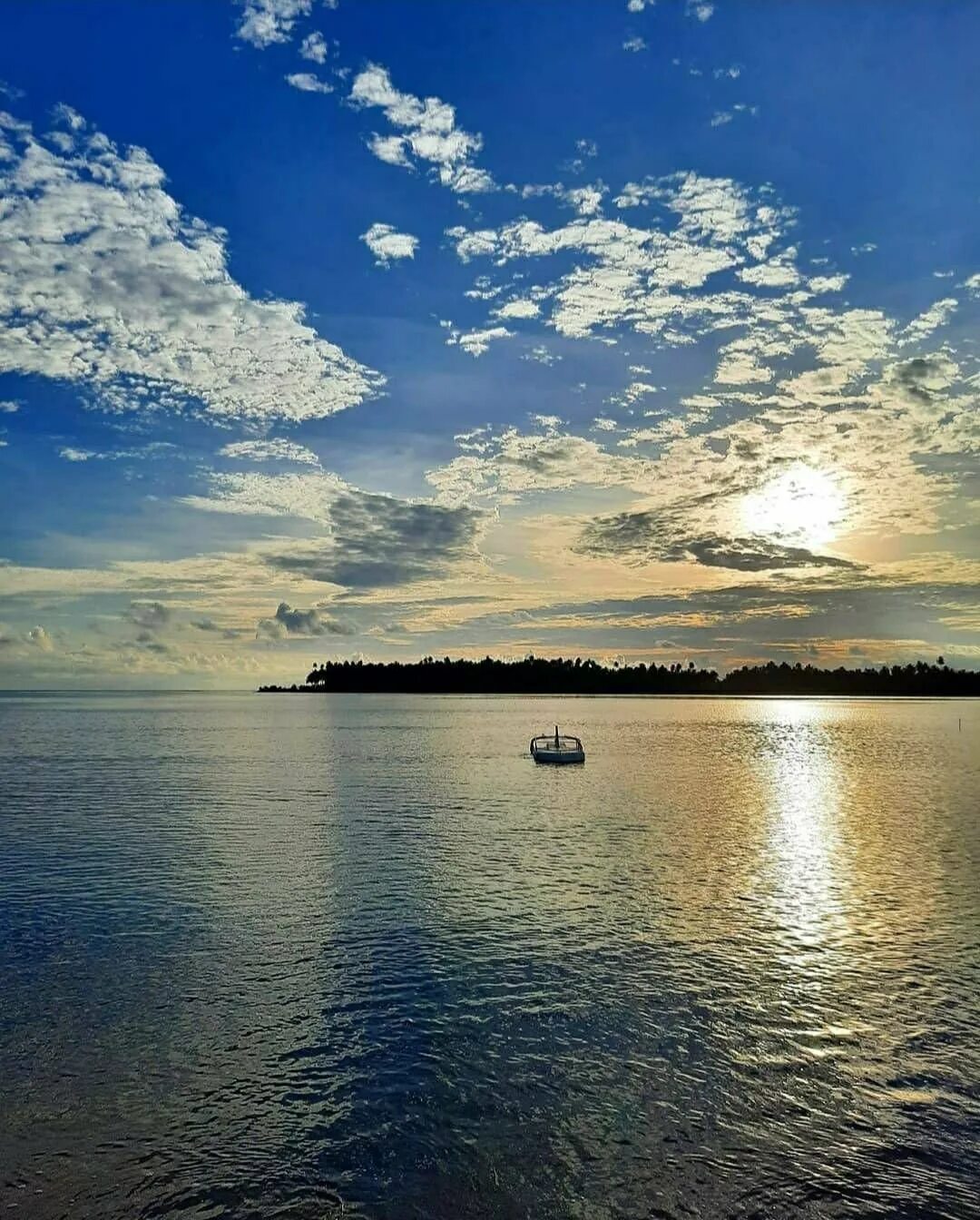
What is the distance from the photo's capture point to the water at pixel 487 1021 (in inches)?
605

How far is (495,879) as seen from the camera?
1532 inches

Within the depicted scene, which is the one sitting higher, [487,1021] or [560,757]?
[560,757]

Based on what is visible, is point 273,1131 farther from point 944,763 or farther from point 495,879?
point 944,763

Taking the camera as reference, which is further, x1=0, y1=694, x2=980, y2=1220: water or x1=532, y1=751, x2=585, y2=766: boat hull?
x1=532, y1=751, x2=585, y2=766: boat hull

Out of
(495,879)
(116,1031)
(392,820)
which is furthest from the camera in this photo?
(392,820)

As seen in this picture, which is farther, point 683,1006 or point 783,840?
point 783,840

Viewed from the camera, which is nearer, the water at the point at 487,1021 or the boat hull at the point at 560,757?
the water at the point at 487,1021

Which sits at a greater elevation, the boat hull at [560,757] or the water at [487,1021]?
the boat hull at [560,757]

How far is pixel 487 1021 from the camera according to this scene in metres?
22.3

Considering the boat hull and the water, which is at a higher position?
the boat hull

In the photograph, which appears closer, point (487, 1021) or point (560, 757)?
point (487, 1021)

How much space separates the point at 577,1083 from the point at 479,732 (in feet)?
469

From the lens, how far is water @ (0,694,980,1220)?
15.4 m

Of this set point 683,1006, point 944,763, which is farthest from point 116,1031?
point 944,763
